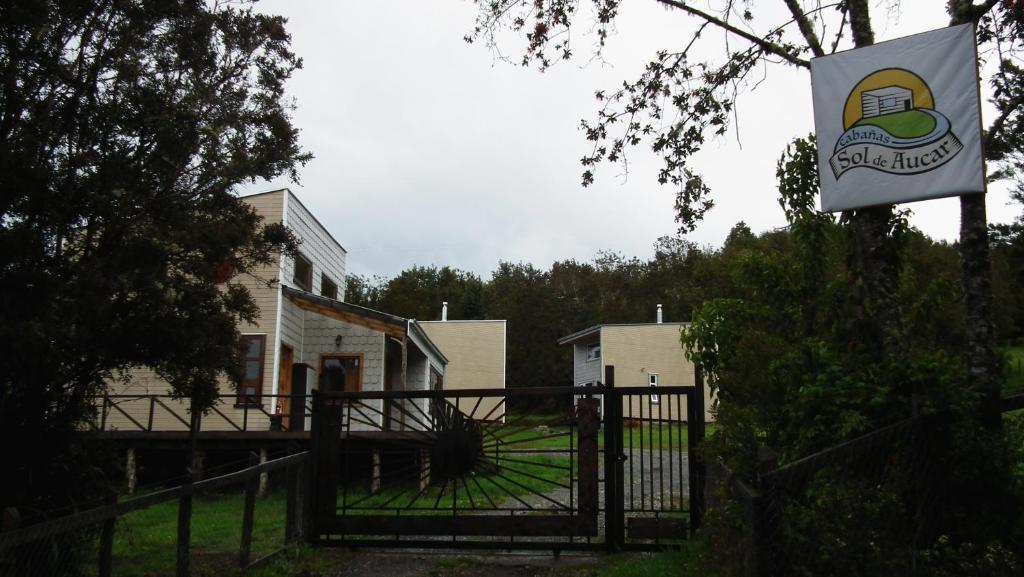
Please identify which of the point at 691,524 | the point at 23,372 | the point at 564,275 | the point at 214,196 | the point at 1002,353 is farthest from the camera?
the point at 564,275

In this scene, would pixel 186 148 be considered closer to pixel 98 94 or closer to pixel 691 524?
pixel 98 94

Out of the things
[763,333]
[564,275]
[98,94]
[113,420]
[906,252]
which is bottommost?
[113,420]

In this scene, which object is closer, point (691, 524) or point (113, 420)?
point (691, 524)

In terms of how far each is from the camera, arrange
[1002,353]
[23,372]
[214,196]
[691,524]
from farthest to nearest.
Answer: [691,524]
[214,196]
[23,372]
[1002,353]

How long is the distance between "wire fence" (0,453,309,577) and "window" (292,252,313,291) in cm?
745

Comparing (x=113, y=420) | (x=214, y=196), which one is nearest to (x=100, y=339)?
(x=214, y=196)

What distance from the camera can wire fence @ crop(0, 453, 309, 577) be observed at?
4711 mm

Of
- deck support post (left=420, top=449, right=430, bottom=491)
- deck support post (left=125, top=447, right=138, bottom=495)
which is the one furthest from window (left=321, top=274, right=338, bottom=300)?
deck support post (left=420, top=449, right=430, bottom=491)

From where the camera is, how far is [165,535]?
31.7 feet

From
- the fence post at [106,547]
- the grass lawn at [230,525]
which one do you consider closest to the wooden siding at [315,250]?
the grass lawn at [230,525]

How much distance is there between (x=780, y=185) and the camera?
6.31m

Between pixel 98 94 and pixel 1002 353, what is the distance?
658 cm

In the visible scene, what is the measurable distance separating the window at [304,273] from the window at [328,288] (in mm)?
990

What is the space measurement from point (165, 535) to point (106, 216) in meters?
5.08
